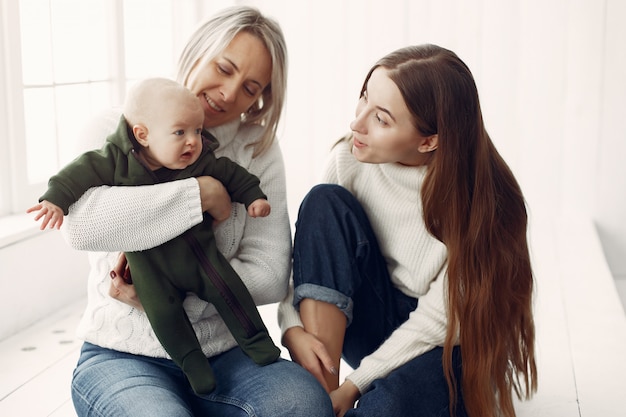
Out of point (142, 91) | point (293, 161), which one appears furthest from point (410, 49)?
point (293, 161)

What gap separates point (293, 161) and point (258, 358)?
3.17 meters

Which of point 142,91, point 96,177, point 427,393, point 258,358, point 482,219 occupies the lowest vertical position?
point 427,393

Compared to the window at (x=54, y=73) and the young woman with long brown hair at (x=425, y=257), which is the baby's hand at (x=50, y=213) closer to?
the young woman with long brown hair at (x=425, y=257)

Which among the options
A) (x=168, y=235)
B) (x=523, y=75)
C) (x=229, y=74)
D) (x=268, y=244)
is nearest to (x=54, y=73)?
(x=229, y=74)

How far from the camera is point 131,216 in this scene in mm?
1555

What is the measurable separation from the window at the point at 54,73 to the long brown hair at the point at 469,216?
1.10 meters

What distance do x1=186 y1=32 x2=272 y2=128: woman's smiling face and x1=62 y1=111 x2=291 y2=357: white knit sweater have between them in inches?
2.9

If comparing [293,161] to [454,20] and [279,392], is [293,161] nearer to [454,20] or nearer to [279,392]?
[454,20]

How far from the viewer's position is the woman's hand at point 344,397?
1.76m

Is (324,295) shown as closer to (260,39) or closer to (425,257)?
(425,257)

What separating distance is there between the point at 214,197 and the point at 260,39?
39cm

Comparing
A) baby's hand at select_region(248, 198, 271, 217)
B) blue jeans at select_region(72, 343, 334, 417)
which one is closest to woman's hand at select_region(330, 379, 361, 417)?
blue jeans at select_region(72, 343, 334, 417)

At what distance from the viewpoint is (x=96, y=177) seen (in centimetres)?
156

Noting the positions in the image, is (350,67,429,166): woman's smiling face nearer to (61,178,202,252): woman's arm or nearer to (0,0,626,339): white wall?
(61,178,202,252): woman's arm
